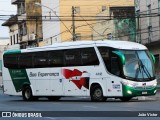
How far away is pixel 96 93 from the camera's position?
94.4 ft

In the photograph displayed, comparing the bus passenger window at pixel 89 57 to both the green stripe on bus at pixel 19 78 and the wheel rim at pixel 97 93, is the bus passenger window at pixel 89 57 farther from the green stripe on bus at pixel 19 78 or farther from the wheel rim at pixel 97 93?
the green stripe on bus at pixel 19 78

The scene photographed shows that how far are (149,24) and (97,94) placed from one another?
2171 cm

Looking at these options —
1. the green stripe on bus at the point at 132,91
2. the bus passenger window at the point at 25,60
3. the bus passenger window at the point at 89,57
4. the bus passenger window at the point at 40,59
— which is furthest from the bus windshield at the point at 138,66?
the bus passenger window at the point at 25,60

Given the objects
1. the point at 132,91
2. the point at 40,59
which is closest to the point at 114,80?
the point at 132,91

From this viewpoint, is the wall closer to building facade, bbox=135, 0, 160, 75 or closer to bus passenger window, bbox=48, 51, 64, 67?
building facade, bbox=135, 0, 160, 75

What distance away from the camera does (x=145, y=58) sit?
28344mm

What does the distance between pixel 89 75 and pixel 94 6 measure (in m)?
44.4

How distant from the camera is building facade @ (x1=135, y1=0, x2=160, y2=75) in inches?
1849

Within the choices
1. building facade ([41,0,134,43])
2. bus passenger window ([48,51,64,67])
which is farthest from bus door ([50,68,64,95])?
Result: building facade ([41,0,134,43])

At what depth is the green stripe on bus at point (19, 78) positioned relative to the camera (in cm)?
3362

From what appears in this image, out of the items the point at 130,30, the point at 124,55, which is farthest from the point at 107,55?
the point at 130,30

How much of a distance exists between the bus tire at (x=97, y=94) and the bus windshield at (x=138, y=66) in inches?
78.5

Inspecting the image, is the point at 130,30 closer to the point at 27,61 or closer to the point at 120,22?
the point at 120,22

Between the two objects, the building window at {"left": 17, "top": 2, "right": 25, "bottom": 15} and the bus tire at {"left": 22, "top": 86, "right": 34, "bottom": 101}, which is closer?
the bus tire at {"left": 22, "top": 86, "right": 34, "bottom": 101}
